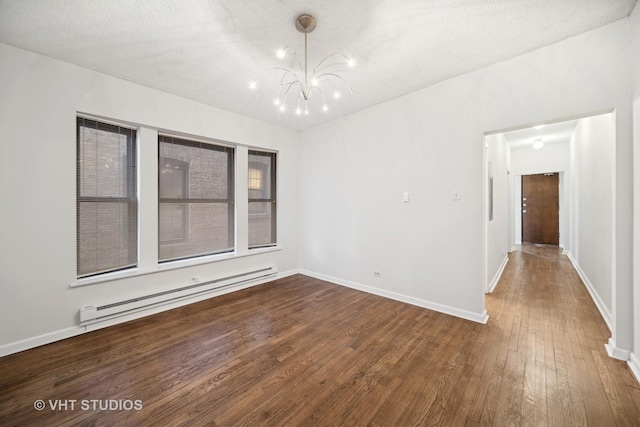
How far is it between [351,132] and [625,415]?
3808 millimetres

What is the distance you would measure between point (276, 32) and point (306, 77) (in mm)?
421

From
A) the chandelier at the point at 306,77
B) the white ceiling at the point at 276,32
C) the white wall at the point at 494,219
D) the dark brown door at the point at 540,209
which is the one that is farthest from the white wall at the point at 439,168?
the dark brown door at the point at 540,209

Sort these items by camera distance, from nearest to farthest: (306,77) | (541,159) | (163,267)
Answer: (306,77), (163,267), (541,159)

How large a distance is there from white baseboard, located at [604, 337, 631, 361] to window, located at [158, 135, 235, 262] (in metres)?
4.47

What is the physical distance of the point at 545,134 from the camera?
5.48 meters

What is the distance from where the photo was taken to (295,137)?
478 centimetres

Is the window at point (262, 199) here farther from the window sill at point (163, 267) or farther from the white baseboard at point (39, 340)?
the white baseboard at point (39, 340)

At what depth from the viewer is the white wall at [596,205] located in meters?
2.79

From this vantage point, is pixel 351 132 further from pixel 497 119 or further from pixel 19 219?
pixel 19 219

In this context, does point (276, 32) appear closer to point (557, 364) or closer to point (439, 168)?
point (439, 168)

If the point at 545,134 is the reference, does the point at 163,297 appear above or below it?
below

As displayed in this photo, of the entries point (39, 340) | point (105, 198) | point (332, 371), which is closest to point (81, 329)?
point (39, 340)

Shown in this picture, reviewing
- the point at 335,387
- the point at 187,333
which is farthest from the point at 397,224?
the point at 187,333

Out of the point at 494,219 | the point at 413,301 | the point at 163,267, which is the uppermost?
the point at 494,219
